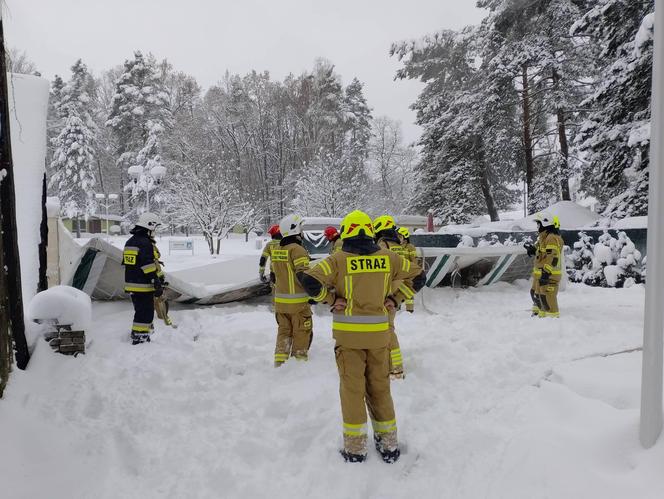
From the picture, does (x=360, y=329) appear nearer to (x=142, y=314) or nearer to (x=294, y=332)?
(x=294, y=332)

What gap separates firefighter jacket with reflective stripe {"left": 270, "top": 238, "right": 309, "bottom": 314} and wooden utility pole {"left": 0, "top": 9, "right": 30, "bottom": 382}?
9.14ft

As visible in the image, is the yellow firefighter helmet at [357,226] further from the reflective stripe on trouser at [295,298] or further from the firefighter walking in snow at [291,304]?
the reflective stripe on trouser at [295,298]

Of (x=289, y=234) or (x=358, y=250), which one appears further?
(x=289, y=234)

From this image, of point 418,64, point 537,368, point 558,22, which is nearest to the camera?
point 537,368

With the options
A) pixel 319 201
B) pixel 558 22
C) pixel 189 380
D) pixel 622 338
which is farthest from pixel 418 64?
pixel 189 380

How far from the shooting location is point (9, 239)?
177 inches

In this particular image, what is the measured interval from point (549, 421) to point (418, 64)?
26.2m

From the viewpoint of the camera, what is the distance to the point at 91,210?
151 feet

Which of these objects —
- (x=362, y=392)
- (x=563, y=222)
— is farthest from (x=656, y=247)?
(x=563, y=222)

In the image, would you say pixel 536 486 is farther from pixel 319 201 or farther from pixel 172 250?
pixel 319 201

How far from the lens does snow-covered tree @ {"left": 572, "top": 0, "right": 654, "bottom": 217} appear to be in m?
13.9

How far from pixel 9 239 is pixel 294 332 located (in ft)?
10.6

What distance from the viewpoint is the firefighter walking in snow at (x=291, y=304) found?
242 inches

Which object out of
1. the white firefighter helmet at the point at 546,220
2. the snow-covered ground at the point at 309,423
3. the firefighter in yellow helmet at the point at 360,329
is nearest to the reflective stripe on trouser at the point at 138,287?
the snow-covered ground at the point at 309,423
